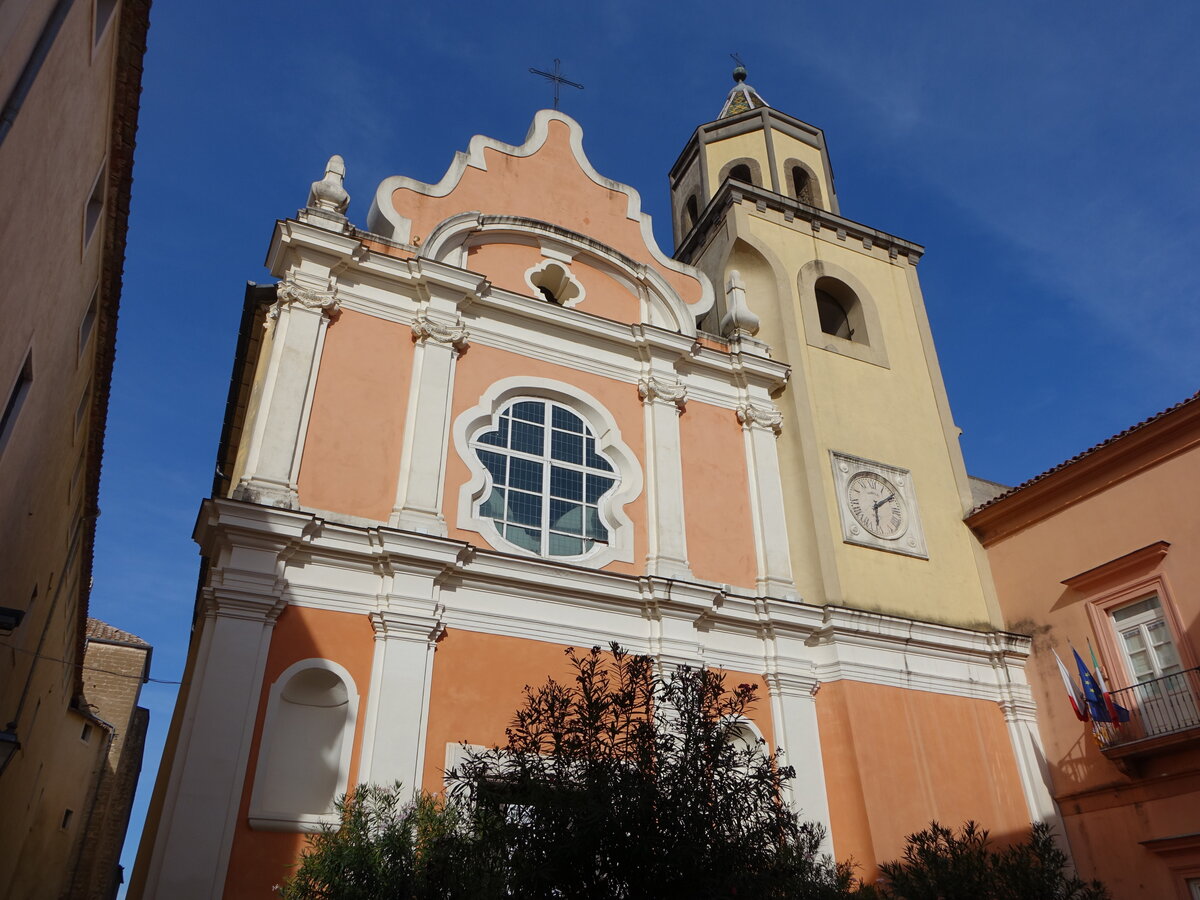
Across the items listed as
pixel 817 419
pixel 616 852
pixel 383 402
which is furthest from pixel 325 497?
pixel 817 419

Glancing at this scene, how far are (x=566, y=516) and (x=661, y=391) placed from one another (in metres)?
2.68

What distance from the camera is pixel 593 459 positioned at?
14.1 m

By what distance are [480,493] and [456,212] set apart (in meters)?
4.86

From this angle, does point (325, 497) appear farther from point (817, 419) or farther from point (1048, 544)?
point (1048, 544)

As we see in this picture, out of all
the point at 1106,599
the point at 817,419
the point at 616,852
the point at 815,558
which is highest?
the point at 817,419

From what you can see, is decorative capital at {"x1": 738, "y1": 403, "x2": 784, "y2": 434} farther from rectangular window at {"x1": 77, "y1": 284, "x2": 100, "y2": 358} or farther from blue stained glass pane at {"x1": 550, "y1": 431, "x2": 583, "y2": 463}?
rectangular window at {"x1": 77, "y1": 284, "x2": 100, "y2": 358}

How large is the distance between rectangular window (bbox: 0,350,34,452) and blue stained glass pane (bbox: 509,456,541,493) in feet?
22.2

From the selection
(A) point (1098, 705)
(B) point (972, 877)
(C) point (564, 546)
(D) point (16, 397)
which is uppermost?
(C) point (564, 546)

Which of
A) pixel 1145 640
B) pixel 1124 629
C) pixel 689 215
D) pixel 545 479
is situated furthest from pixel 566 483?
pixel 689 215

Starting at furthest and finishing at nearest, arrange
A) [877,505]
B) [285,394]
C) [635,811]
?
1. [877,505]
2. [285,394]
3. [635,811]

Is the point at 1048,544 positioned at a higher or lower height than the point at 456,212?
lower

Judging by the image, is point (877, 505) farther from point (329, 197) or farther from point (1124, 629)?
point (329, 197)

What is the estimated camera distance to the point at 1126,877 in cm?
1212

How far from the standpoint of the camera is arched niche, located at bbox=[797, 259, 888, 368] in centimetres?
1700
